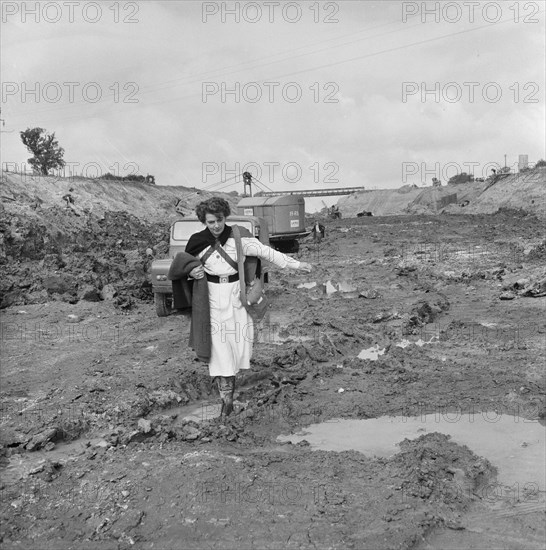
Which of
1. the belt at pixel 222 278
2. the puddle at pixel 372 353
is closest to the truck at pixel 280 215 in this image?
the puddle at pixel 372 353

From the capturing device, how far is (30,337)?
9.81m

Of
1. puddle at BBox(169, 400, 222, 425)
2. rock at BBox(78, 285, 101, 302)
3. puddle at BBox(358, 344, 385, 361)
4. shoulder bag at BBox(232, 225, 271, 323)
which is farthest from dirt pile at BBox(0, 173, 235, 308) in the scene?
shoulder bag at BBox(232, 225, 271, 323)

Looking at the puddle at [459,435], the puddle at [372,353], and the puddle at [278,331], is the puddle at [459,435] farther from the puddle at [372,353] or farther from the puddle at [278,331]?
the puddle at [278,331]

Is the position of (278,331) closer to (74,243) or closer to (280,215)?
(280,215)

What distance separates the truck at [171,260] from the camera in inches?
419

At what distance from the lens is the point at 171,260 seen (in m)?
10.8

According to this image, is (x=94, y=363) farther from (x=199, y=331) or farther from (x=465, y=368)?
(x=465, y=368)

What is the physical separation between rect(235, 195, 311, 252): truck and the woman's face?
16.7 meters

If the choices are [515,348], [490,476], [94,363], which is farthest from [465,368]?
[94,363]

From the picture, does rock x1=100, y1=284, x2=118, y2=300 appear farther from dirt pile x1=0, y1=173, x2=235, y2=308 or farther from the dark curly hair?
the dark curly hair

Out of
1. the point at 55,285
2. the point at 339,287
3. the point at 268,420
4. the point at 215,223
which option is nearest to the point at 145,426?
the point at 268,420

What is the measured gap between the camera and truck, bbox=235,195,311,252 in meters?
22.5

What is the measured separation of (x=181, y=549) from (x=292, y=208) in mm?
19815

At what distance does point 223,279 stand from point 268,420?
129 cm
